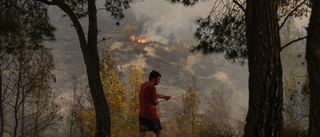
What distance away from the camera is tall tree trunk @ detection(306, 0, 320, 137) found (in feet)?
4.77

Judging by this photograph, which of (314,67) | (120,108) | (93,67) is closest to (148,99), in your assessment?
(93,67)

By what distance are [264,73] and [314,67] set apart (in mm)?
1242

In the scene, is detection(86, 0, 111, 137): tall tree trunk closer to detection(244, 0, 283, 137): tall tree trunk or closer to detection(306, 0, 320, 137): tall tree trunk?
detection(244, 0, 283, 137): tall tree trunk

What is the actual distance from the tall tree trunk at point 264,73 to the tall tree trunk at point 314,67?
46.2 inches

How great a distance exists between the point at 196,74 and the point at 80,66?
106ft

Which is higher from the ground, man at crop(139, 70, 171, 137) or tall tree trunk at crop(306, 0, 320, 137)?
tall tree trunk at crop(306, 0, 320, 137)

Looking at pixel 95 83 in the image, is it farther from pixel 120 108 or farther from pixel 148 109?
pixel 120 108

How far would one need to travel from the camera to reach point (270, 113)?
2652mm

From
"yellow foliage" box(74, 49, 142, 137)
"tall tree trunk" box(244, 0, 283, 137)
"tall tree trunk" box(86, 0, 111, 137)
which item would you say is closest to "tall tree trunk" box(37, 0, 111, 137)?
"tall tree trunk" box(86, 0, 111, 137)

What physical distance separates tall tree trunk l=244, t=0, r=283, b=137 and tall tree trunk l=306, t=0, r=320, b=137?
1.17m

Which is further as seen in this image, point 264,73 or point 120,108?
point 120,108

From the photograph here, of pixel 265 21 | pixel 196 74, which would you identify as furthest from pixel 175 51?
pixel 265 21

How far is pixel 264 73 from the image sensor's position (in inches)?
106

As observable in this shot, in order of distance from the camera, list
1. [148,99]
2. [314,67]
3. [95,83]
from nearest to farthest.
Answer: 1. [314,67]
2. [148,99]
3. [95,83]
